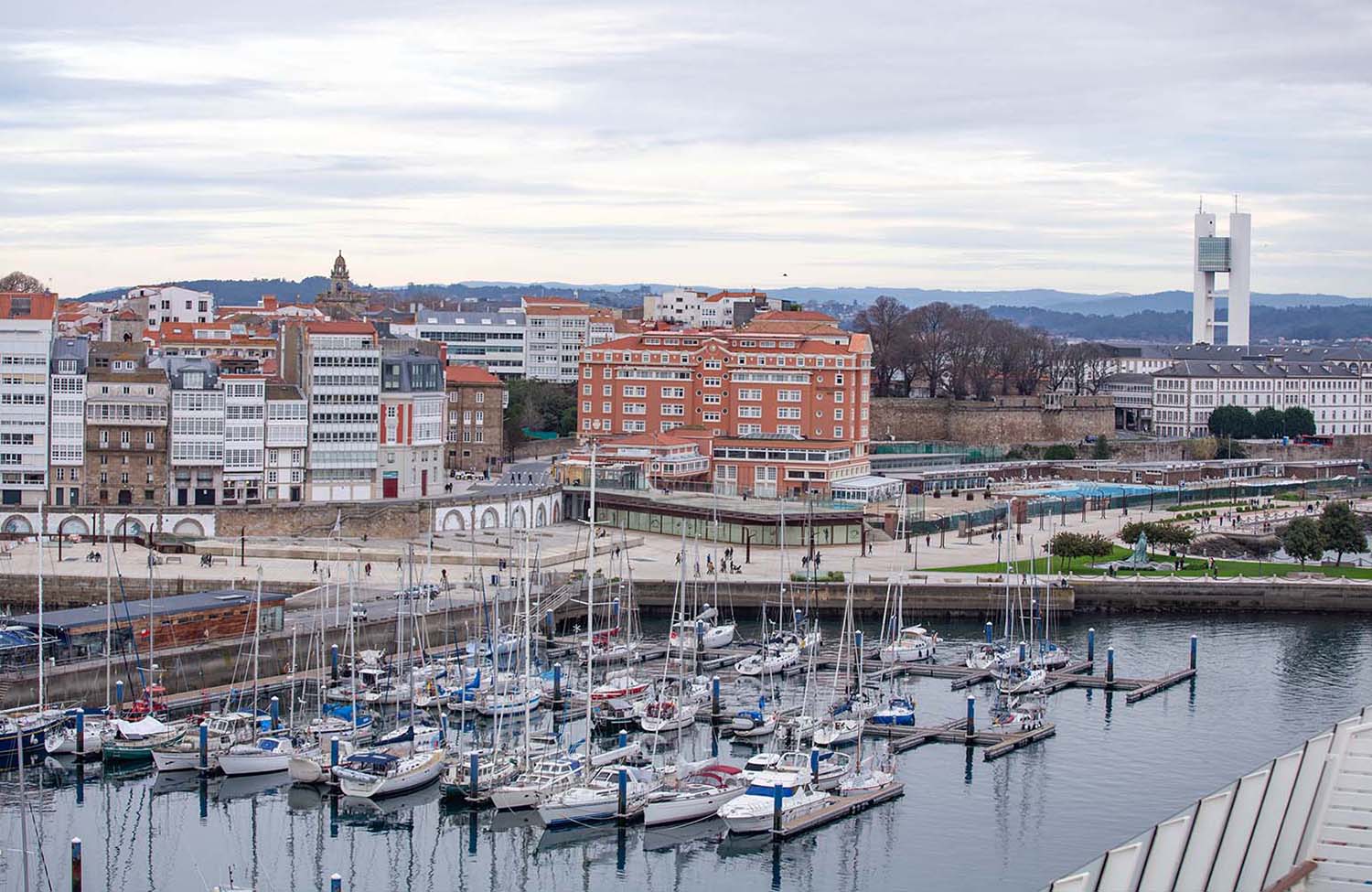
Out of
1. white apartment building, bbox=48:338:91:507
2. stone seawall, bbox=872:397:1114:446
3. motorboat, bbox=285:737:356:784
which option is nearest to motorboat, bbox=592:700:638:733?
motorboat, bbox=285:737:356:784

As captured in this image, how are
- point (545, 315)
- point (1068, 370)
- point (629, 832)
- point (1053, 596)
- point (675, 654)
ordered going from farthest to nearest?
1. point (1068, 370)
2. point (545, 315)
3. point (1053, 596)
4. point (675, 654)
5. point (629, 832)

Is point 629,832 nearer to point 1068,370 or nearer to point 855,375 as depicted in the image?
point 855,375

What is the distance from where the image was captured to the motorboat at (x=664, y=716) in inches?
1305

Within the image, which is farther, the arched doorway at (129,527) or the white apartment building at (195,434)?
the white apartment building at (195,434)

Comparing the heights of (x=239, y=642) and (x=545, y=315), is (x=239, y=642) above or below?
below

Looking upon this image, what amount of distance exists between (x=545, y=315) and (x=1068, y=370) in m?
27.7

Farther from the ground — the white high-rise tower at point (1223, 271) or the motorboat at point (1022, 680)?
the white high-rise tower at point (1223, 271)

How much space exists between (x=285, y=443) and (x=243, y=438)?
113cm

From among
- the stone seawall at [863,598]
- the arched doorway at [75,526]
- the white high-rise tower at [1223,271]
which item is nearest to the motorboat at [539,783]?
the stone seawall at [863,598]

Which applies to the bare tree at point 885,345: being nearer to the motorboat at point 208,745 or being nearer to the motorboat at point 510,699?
the motorboat at point 510,699

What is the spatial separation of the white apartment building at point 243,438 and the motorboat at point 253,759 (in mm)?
21781

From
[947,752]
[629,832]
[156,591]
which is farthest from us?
[156,591]

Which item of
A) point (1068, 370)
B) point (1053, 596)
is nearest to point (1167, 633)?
point (1053, 596)

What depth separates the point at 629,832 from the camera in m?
28.2
